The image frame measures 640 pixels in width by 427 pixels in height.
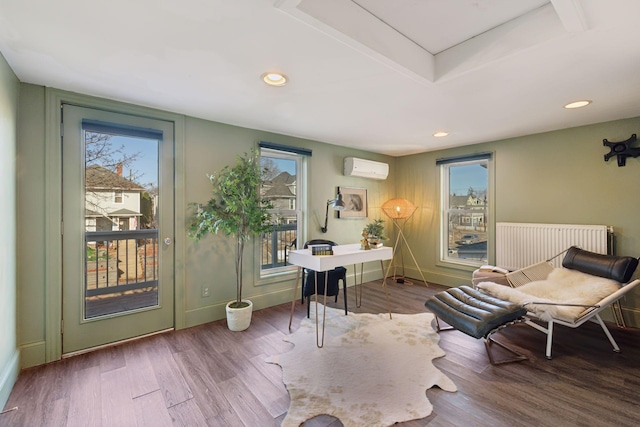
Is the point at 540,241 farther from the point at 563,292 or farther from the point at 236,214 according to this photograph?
the point at 236,214

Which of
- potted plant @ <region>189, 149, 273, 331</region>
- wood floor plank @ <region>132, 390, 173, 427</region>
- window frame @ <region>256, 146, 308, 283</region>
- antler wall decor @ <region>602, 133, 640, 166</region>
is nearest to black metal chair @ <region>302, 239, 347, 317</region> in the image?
window frame @ <region>256, 146, 308, 283</region>

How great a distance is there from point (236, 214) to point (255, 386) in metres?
1.68

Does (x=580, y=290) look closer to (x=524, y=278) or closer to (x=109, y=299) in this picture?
(x=524, y=278)

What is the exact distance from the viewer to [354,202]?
4.83 meters

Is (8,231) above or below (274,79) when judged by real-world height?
below

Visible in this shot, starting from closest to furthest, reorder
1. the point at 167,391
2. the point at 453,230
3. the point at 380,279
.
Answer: the point at 167,391, the point at 453,230, the point at 380,279

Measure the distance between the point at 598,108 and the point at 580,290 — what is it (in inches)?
72.5

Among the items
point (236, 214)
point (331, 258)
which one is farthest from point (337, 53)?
point (236, 214)

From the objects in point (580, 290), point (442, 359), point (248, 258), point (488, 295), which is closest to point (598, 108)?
point (580, 290)

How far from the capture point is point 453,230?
4832mm

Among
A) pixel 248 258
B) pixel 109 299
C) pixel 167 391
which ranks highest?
pixel 248 258

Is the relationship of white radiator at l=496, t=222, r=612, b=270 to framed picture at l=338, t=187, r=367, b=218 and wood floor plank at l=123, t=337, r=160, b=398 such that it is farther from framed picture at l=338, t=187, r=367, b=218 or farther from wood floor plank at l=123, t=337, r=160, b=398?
wood floor plank at l=123, t=337, r=160, b=398

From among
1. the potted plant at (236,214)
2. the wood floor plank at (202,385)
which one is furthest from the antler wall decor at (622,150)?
the wood floor plank at (202,385)

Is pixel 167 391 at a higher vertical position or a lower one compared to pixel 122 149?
lower
